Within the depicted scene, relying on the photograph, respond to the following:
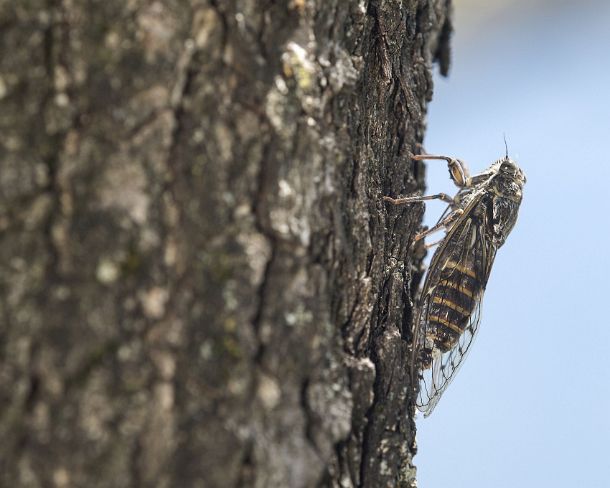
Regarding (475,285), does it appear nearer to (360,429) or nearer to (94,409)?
(360,429)

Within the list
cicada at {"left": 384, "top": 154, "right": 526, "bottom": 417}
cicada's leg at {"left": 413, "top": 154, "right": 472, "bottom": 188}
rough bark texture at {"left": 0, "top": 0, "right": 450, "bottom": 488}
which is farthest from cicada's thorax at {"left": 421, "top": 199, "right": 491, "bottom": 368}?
rough bark texture at {"left": 0, "top": 0, "right": 450, "bottom": 488}

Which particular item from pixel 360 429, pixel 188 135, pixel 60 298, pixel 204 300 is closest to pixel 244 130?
pixel 188 135

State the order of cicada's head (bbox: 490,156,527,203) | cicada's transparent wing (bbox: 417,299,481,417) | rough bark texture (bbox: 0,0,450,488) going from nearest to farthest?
rough bark texture (bbox: 0,0,450,488) < cicada's transparent wing (bbox: 417,299,481,417) < cicada's head (bbox: 490,156,527,203)

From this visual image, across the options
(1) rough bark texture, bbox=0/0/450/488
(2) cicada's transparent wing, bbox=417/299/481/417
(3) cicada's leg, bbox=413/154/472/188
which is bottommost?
(1) rough bark texture, bbox=0/0/450/488

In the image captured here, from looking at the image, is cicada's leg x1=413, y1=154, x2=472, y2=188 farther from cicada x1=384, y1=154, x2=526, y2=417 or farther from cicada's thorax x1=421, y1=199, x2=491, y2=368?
cicada's thorax x1=421, y1=199, x2=491, y2=368

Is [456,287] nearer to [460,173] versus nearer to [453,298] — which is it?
[453,298]

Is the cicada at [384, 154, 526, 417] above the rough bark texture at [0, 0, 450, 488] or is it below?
above

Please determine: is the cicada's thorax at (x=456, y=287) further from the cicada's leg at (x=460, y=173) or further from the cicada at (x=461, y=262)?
the cicada's leg at (x=460, y=173)

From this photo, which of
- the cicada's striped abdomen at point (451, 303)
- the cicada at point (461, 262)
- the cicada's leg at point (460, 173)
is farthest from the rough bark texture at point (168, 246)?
the cicada's leg at point (460, 173)
